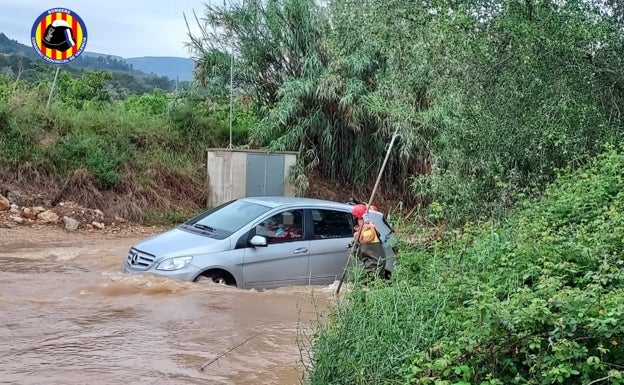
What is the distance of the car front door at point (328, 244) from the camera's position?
30.2 ft

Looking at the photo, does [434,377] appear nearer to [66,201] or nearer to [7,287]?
[7,287]

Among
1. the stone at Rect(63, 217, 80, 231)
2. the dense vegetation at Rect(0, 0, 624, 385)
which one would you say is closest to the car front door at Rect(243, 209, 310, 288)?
the dense vegetation at Rect(0, 0, 624, 385)

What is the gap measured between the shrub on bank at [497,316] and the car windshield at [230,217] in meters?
3.24

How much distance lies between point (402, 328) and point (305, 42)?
14744mm

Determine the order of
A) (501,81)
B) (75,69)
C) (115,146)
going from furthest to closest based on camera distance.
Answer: (75,69) < (115,146) < (501,81)

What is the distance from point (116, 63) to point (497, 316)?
61.1 metres

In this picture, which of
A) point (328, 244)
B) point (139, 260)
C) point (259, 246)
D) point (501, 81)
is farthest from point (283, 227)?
point (501, 81)

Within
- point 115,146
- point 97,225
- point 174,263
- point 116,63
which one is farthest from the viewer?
point 116,63

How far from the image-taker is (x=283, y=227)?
30.0ft

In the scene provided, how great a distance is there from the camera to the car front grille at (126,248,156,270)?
838 centimetres

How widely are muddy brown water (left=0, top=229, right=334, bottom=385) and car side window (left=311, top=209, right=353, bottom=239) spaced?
90 cm

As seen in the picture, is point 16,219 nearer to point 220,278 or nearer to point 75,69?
point 220,278

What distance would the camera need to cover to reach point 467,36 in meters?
8.89

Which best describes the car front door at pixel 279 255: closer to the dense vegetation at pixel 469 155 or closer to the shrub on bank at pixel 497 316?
the dense vegetation at pixel 469 155
